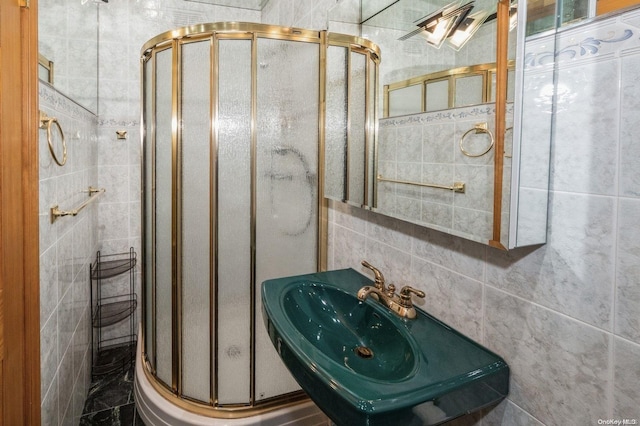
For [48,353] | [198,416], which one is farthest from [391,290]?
[48,353]

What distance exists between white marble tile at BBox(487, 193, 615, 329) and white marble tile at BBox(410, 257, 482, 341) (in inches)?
5.5

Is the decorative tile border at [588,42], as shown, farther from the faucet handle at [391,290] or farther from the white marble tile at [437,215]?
the faucet handle at [391,290]

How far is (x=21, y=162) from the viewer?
3.63 feet

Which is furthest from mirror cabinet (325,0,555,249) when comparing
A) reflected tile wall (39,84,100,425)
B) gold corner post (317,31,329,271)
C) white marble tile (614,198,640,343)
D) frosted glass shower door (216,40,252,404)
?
reflected tile wall (39,84,100,425)

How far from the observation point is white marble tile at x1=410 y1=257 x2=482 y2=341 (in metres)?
0.96

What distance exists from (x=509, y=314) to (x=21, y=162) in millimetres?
1431

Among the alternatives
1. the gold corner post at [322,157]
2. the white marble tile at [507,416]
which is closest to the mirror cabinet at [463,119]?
the gold corner post at [322,157]

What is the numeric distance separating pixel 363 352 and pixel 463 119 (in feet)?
2.39

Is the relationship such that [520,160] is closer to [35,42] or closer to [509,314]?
[509,314]

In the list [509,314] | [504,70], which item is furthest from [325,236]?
[504,70]

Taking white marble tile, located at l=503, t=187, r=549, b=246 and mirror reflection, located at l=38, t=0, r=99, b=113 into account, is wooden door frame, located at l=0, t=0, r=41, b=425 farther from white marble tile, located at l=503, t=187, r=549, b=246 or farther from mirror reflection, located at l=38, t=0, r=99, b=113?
white marble tile, located at l=503, t=187, r=549, b=246

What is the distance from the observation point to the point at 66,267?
1604 millimetres

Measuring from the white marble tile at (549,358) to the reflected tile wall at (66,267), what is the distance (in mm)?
1450

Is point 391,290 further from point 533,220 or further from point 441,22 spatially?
point 441,22
